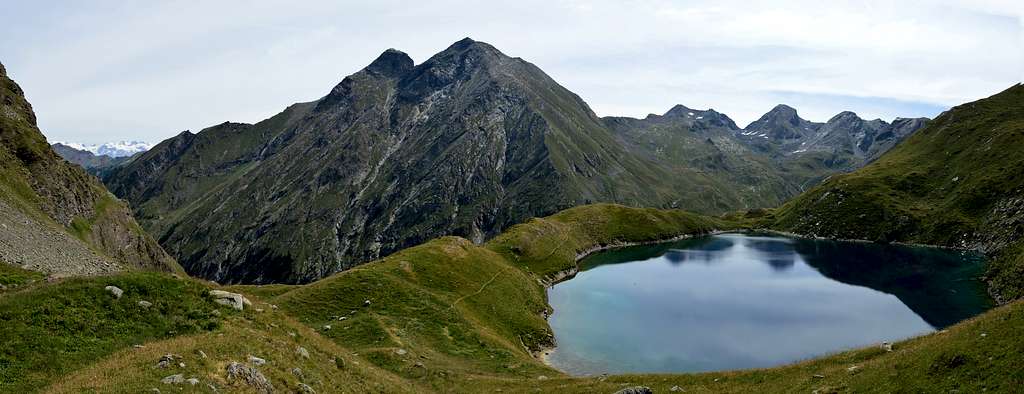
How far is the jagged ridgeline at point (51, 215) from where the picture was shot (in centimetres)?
6057

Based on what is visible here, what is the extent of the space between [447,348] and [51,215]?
6998cm

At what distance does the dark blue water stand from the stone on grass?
45.9 meters

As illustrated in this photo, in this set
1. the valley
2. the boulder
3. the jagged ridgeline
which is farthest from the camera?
the jagged ridgeline

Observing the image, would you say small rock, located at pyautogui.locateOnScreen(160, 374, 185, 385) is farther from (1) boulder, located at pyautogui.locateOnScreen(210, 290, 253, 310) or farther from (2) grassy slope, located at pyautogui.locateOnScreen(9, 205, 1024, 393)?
(1) boulder, located at pyautogui.locateOnScreen(210, 290, 253, 310)

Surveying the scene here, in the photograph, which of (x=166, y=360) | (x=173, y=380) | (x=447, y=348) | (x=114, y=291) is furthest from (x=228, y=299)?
(x=447, y=348)

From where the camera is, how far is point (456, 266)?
93.5m

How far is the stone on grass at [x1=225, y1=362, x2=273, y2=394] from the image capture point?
75.6ft

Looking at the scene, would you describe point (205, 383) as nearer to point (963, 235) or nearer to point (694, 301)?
point (694, 301)

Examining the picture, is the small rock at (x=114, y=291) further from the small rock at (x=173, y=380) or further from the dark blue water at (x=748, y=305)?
the dark blue water at (x=748, y=305)

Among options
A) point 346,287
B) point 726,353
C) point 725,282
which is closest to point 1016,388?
point 726,353

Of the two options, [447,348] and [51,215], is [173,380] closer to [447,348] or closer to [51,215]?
[447,348]

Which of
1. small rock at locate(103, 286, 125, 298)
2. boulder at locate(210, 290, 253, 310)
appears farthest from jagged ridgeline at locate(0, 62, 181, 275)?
boulder at locate(210, 290, 253, 310)

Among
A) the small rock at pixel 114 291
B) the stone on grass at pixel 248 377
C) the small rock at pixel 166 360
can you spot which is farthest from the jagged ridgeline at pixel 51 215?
the stone on grass at pixel 248 377

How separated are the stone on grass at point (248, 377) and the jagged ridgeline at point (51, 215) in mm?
44459
